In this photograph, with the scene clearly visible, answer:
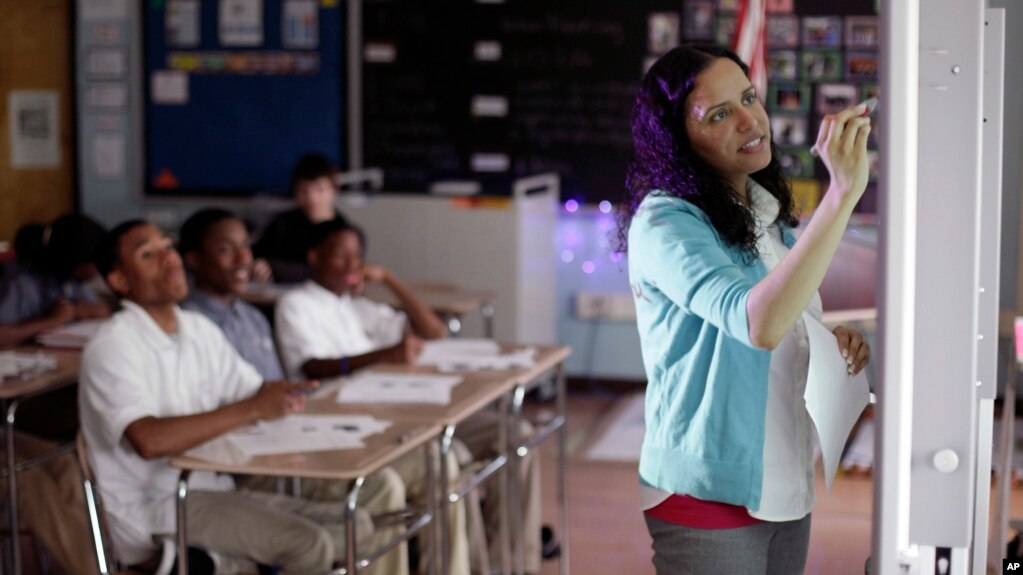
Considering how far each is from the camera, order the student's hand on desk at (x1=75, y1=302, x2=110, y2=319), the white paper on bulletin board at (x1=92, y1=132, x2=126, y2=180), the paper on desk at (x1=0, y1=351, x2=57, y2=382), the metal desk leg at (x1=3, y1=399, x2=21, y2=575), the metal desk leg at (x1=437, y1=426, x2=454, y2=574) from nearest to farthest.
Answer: the metal desk leg at (x1=437, y1=426, x2=454, y2=574) < the metal desk leg at (x1=3, y1=399, x2=21, y2=575) < the paper on desk at (x1=0, y1=351, x2=57, y2=382) < the student's hand on desk at (x1=75, y1=302, x2=110, y2=319) < the white paper on bulletin board at (x1=92, y1=132, x2=126, y2=180)

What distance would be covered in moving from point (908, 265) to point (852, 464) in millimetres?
3888

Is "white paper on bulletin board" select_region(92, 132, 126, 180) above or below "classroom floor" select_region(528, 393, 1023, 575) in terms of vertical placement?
above

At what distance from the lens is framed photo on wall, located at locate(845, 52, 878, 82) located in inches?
222

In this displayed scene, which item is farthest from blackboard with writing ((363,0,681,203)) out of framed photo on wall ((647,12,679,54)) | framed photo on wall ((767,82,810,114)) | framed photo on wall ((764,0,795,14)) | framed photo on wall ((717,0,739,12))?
framed photo on wall ((767,82,810,114))

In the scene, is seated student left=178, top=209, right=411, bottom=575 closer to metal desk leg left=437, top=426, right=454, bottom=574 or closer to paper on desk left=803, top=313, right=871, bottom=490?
metal desk leg left=437, top=426, right=454, bottom=574

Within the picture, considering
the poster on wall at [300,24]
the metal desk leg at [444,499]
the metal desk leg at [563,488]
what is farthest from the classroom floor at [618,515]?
the poster on wall at [300,24]

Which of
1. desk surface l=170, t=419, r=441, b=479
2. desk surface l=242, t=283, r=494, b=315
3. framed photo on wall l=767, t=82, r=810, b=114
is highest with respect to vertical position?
framed photo on wall l=767, t=82, r=810, b=114

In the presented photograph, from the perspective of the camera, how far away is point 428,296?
4.76 metres

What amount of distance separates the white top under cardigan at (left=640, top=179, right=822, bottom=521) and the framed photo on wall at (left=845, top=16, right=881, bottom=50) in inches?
175

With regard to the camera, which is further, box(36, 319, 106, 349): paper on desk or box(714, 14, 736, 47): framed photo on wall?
box(714, 14, 736, 47): framed photo on wall

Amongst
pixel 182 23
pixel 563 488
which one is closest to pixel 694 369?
pixel 563 488

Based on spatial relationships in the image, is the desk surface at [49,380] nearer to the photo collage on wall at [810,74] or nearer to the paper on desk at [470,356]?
the paper on desk at [470,356]

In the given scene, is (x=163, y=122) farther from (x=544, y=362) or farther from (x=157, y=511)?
(x=157, y=511)

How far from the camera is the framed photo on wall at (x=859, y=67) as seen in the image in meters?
5.64
